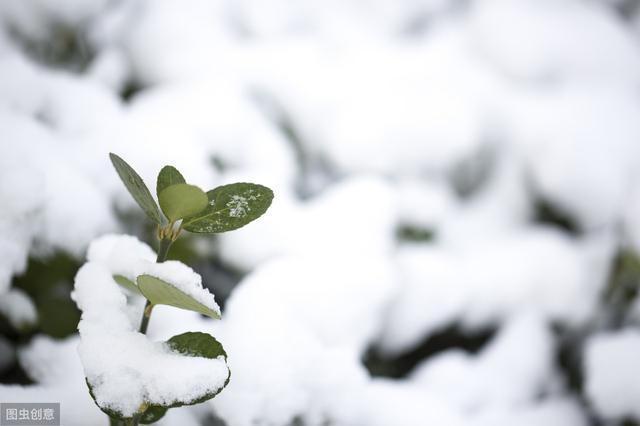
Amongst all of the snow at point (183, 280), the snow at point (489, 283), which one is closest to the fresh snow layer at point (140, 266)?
the snow at point (183, 280)

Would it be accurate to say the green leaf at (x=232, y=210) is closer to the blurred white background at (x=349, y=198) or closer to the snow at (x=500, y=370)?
the blurred white background at (x=349, y=198)

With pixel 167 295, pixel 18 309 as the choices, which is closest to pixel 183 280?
pixel 167 295

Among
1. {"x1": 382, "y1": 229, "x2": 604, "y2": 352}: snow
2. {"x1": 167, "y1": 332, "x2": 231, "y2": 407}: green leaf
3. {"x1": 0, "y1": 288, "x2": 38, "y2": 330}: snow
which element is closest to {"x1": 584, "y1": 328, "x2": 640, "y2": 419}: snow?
{"x1": 382, "y1": 229, "x2": 604, "y2": 352}: snow

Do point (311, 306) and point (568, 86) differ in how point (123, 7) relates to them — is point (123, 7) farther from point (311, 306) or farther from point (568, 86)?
point (568, 86)

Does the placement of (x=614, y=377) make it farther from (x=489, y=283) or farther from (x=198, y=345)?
(x=198, y=345)

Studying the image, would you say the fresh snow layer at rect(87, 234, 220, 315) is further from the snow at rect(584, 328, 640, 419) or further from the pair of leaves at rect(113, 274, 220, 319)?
the snow at rect(584, 328, 640, 419)

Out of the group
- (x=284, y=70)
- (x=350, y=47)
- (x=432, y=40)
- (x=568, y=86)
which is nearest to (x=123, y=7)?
(x=284, y=70)
